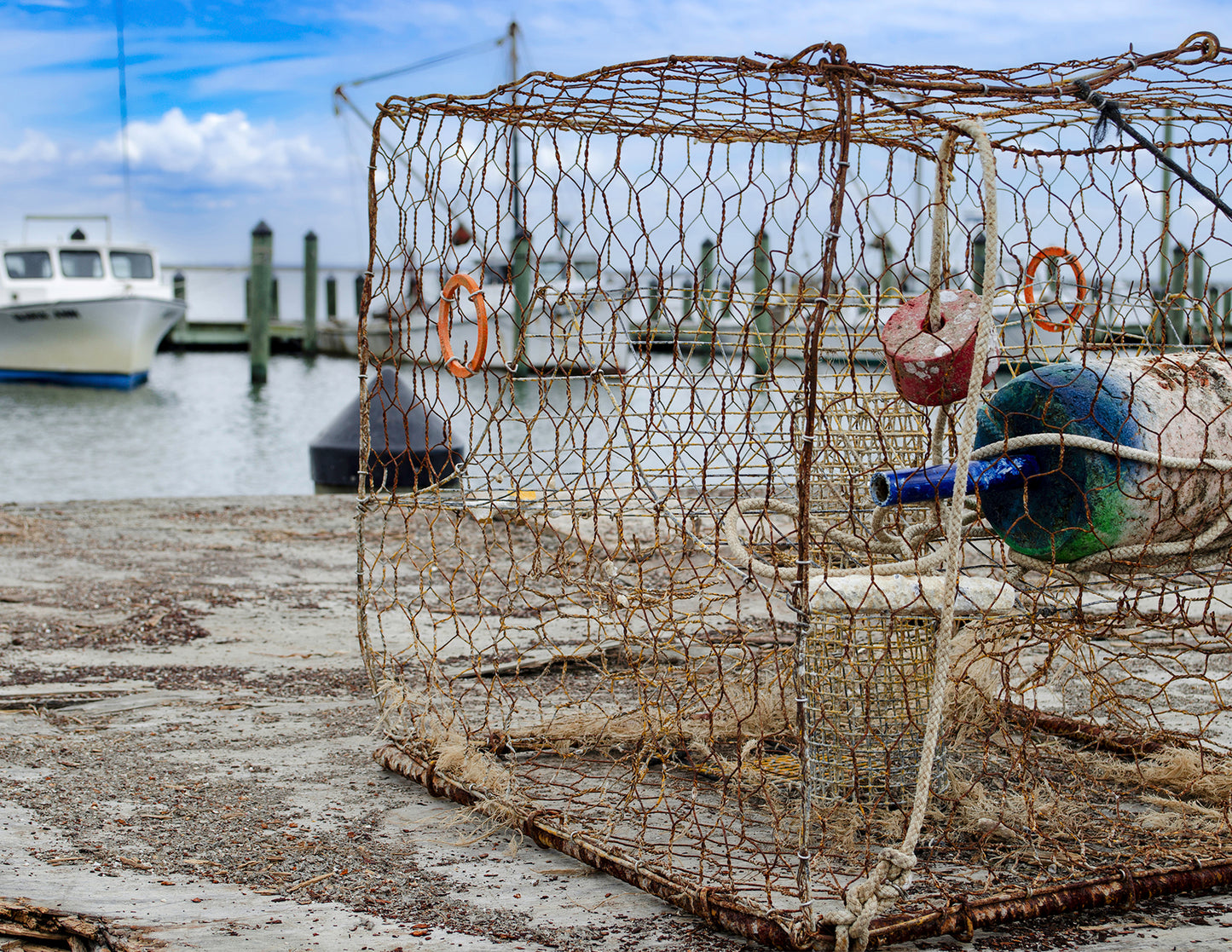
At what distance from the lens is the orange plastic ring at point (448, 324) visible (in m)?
2.85

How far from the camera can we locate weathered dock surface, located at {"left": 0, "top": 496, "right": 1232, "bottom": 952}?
7.98 feet

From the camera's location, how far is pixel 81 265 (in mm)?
24453

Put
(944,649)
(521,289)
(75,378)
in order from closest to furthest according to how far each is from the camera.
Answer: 1. (944,649)
2. (521,289)
3. (75,378)

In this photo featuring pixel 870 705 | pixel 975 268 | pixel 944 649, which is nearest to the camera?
pixel 944 649

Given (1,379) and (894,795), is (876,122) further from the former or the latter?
(1,379)

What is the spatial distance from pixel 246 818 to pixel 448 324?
4.41 feet

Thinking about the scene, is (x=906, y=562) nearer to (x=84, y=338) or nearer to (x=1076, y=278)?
(x=1076, y=278)

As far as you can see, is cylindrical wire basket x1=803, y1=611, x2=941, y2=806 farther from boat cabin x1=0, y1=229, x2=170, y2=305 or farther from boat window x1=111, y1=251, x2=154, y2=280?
boat window x1=111, y1=251, x2=154, y2=280

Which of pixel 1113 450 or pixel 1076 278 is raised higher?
pixel 1076 278

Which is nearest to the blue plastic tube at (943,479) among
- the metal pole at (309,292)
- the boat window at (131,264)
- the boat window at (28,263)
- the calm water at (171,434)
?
the calm water at (171,434)

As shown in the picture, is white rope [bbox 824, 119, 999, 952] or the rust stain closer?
white rope [bbox 824, 119, 999, 952]

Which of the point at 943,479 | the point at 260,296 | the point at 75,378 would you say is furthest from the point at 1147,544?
the point at 75,378

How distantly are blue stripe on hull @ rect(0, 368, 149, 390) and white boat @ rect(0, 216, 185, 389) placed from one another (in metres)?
0.03

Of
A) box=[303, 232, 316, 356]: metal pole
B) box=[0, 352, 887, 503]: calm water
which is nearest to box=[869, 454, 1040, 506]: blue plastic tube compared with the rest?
box=[0, 352, 887, 503]: calm water
